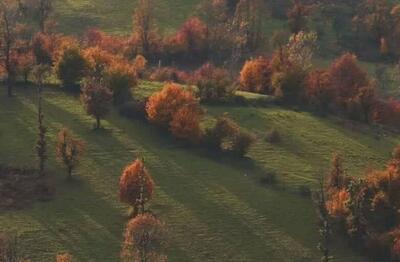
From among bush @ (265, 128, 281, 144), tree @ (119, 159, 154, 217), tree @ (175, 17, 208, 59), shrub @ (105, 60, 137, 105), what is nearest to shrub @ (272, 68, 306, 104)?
bush @ (265, 128, 281, 144)

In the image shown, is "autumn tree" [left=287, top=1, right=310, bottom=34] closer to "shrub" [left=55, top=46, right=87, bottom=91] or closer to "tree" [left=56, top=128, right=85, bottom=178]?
"shrub" [left=55, top=46, right=87, bottom=91]

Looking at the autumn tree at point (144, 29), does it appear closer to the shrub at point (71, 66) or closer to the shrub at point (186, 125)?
the shrub at point (71, 66)

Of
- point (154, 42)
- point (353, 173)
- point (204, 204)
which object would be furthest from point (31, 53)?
point (353, 173)

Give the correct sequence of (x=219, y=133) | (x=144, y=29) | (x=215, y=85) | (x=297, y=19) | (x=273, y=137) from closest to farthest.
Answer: (x=219, y=133)
(x=273, y=137)
(x=215, y=85)
(x=144, y=29)
(x=297, y=19)

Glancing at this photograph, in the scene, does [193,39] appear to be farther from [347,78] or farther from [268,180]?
[268,180]

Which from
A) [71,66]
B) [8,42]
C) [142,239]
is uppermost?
[8,42]

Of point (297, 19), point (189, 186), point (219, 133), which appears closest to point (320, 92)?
point (219, 133)
